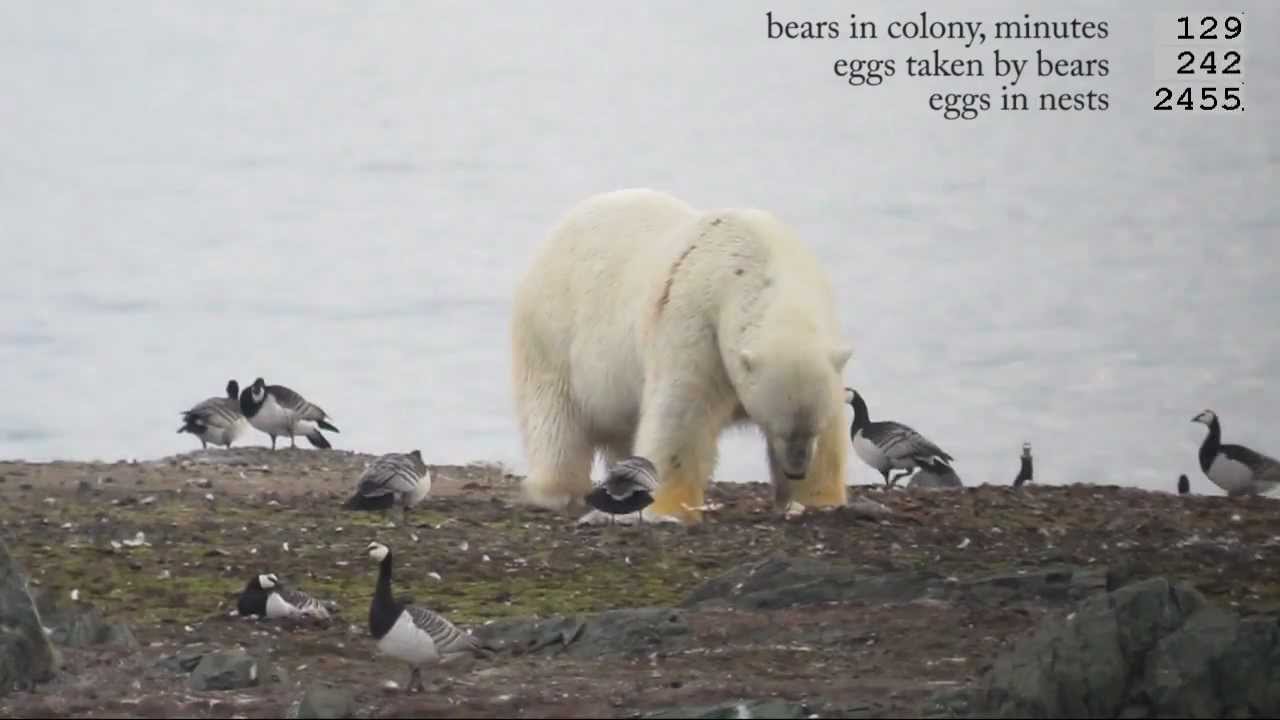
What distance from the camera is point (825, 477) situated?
13.8 metres

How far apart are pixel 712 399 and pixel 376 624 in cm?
466

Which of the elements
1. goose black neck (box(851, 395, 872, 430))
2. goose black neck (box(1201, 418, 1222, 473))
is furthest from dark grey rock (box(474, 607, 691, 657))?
goose black neck (box(1201, 418, 1222, 473))

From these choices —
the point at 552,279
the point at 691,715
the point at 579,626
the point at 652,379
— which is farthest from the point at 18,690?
the point at 552,279

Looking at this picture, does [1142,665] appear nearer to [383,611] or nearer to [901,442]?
[383,611]

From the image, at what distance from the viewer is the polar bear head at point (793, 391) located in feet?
42.9

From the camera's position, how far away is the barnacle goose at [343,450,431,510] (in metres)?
13.5

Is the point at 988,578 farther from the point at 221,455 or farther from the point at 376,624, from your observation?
the point at 221,455

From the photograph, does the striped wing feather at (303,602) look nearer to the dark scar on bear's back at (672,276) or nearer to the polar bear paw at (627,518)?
the polar bear paw at (627,518)

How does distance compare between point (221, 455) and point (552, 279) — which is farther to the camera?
point (221, 455)

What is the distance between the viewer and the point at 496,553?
12.7 metres

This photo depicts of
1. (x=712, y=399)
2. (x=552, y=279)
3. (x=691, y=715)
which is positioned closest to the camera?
(x=691, y=715)

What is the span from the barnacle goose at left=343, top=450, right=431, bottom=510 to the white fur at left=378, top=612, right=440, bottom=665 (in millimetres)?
4386

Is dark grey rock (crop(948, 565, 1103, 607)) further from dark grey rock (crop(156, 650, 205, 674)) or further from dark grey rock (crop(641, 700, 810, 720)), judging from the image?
dark grey rock (crop(156, 650, 205, 674))

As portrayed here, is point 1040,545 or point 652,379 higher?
point 652,379
